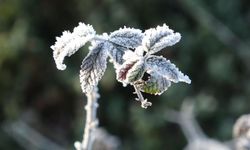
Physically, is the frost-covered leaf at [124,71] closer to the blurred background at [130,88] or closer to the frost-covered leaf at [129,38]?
the frost-covered leaf at [129,38]

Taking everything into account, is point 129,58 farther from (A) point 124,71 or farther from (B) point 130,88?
(B) point 130,88

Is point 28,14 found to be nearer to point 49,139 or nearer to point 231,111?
point 49,139

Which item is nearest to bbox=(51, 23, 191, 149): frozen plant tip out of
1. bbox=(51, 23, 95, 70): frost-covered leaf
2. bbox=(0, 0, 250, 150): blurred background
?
bbox=(51, 23, 95, 70): frost-covered leaf

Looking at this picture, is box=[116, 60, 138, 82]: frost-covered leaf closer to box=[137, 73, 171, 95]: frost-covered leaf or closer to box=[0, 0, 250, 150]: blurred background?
box=[137, 73, 171, 95]: frost-covered leaf

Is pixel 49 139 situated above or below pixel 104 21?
below

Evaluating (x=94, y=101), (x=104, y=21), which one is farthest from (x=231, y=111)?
(x=94, y=101)

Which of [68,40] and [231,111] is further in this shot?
[231,111]

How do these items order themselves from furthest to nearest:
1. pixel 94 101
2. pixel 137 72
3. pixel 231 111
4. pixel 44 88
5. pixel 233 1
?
pixel 44 88, pixel 233 1, pixel 231 111, pixel 94 101, pixel 137 72
